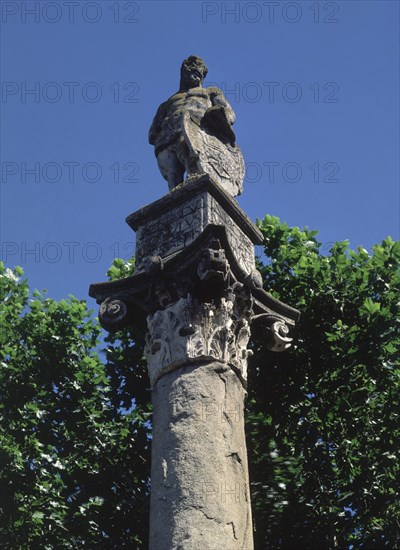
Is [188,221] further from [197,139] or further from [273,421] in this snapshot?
[273,421]

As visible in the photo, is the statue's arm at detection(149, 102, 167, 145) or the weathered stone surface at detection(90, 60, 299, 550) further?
the statue's arm at detection(149, 102, 167, 145)

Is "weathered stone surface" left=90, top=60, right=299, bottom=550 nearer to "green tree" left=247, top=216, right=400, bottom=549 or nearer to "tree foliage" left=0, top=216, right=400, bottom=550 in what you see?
"green tree" left=247, top=216, right=400, bottom=549

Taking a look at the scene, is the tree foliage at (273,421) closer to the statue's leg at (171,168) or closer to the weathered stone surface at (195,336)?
the statue's leg at (171,168)

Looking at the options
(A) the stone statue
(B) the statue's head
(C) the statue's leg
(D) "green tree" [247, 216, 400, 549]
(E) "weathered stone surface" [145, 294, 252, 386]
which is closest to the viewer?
(E) "weathered stone surface" [145, 294, 252, 386]

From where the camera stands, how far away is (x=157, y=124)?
952 centimetres

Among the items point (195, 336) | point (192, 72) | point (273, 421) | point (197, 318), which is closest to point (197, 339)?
point (195, 336)

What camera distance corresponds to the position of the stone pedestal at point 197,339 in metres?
6.27

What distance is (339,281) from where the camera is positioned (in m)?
12.6

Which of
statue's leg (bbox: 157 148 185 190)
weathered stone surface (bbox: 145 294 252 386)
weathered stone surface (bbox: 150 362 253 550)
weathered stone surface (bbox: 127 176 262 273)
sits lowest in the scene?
weathered stone surface (bbox: 150 362 253 550)

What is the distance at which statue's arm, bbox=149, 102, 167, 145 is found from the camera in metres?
9.50

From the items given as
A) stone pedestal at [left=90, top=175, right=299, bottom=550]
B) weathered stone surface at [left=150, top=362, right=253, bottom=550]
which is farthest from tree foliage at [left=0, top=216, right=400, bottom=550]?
weathered stone surface at [left=150, top=362, right=253, bottom=550]

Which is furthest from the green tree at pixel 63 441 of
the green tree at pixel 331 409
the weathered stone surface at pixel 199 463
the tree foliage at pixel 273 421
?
the weathered stone surface at pixel 199 463

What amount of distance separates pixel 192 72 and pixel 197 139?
1.41 metres

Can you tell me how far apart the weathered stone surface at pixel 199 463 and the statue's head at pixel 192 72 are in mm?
3972
